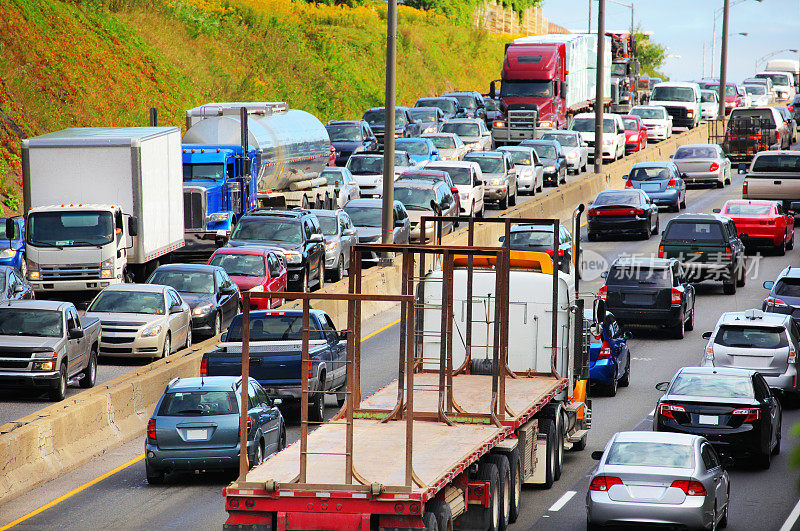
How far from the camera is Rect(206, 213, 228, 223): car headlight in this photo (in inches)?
1384

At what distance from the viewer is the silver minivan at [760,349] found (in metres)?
22.8

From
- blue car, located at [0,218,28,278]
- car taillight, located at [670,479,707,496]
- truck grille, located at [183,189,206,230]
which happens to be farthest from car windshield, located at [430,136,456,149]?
car taillight, located at [670,479,707,496]

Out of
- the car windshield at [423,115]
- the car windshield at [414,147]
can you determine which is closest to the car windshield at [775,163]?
the car windshield at [414,147]

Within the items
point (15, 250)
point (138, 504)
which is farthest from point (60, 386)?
point (15, 250)

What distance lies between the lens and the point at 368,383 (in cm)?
2425

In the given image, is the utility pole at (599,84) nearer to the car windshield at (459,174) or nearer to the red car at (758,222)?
the car windshield at (459,174)

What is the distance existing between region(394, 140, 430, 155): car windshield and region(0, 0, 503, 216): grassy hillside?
9.53 meters

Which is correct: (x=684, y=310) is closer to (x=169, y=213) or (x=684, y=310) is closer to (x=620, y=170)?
(x=169, y=213)

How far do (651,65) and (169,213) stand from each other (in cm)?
10810

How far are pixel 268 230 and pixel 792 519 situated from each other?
18.4 meters

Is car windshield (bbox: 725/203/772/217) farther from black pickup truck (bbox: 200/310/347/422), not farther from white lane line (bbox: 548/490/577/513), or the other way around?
white lane line (bbox: 548/490/577/513)

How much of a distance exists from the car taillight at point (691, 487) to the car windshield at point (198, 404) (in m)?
5.99

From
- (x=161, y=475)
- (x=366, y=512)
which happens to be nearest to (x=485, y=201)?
(x=161, y=475)

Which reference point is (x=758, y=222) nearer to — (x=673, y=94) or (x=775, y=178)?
(x=775, y=178)
